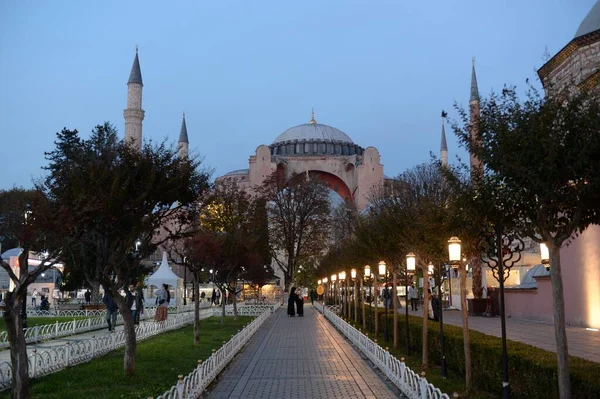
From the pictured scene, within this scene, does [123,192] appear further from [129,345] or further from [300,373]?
[300,373]

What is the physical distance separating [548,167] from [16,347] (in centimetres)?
624

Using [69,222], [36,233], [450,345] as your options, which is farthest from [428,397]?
[36,233]

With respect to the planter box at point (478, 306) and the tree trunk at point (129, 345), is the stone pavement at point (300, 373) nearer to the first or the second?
the tree trunk at point (129, 345)

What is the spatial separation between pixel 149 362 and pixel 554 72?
17040 millimetres

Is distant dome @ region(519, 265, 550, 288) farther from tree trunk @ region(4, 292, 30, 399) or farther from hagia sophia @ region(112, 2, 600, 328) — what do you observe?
tree trunk @ region(4, 292, 30, 399)

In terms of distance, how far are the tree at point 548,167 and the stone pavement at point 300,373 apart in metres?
3.64

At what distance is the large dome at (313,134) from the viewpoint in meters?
78.0

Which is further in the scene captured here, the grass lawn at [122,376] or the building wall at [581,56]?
the building wall at [581,56]

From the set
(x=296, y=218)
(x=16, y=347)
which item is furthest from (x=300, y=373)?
(x=296, y=218)

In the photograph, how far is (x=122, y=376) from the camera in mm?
10281

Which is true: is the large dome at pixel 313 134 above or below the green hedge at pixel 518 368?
above

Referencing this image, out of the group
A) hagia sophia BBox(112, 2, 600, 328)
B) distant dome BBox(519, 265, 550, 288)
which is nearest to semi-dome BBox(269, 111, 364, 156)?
hagia sophia BBox(112, 2, 600, 328)

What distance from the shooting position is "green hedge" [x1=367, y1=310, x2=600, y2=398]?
647cm

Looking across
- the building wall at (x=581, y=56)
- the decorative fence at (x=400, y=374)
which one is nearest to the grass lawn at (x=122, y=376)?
the decorative fence at (x=400, y=374)
